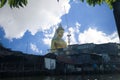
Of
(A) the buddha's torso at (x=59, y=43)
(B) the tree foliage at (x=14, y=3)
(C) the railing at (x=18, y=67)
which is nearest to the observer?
(B) the tree foliage at (x=14, y=3)

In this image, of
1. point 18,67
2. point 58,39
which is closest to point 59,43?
point 58,39

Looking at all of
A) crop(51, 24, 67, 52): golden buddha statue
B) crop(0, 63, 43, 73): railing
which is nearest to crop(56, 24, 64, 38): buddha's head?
crop(51, 24, 67, 52): golden buddha statue

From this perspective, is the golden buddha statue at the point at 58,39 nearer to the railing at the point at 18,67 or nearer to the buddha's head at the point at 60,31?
the buddha's head at the point at 60,31

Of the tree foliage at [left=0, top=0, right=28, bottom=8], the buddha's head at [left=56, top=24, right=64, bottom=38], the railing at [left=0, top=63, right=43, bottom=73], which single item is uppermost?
the buddha's head at [left=56, top=24, right=64, bottom=38]

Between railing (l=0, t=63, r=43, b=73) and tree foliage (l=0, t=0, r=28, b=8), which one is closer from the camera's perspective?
tree foliage (l=0, t=0, r=28, b=8)

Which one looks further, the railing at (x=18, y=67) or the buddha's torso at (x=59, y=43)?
the buddha's torso at (x=59, y=43)

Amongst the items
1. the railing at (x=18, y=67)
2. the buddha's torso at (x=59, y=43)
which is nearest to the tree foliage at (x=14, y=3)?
the railing at (x=18, y=67)

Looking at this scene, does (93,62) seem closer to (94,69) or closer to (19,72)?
(94,69)

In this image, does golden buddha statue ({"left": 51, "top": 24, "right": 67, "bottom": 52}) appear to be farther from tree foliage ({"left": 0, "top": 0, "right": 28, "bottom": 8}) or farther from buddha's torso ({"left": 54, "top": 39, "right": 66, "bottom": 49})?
tree foliage ({"left": 0, "top": 0, "right": 28, "bottom": 8})

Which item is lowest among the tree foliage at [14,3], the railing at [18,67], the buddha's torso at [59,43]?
the railing at [18,67]

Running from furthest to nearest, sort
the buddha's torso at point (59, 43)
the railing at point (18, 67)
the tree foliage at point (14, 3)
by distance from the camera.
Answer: the buddha's torso at point (59, 43) < the railing at point (18, 67) < the tree foliage at point (14, 3)

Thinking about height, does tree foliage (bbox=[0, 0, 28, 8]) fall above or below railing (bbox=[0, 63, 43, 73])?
above

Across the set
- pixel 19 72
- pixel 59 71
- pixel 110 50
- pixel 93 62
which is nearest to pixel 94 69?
pixel 93 62

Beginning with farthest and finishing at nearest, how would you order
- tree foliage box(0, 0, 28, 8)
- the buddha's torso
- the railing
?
the buddha's torso
the railing
tree foliage box(0, 0, 28, 8)
